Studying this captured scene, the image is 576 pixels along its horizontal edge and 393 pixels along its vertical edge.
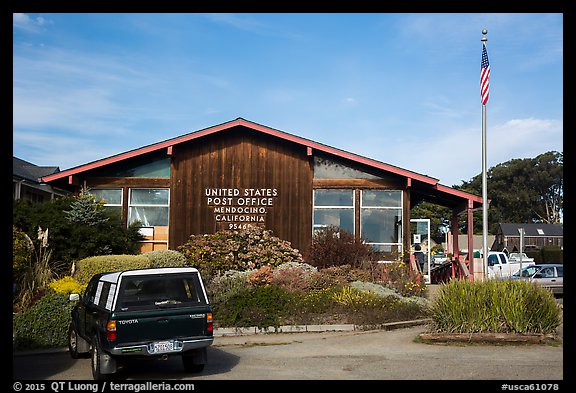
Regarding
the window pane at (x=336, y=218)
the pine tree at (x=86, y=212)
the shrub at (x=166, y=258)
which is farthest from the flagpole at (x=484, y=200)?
the pine tree at (x=86, y=212)

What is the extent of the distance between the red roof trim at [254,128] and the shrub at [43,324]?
9736mm

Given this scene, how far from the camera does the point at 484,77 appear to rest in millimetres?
19594

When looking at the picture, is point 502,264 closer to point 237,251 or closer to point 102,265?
point 237,251

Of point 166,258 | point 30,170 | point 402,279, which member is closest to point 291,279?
point 402,279

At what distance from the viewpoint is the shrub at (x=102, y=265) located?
61.0ft

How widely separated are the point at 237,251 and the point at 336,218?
13.4ft

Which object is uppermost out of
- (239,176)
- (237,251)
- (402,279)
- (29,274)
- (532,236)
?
(239,176)

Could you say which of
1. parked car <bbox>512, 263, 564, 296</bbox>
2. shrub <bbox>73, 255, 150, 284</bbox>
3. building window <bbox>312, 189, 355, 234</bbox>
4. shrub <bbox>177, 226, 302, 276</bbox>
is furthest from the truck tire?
parked car <bbox>512, 263, 564, 296</bbox>

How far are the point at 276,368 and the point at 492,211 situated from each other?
296 ft

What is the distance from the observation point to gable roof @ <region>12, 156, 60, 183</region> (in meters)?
30.4

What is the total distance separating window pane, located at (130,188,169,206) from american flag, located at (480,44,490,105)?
11.4 m

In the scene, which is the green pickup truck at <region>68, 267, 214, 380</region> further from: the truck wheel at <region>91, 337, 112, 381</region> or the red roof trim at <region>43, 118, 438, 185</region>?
the red roof trim at <region>43, 118, 438, 185</region>
